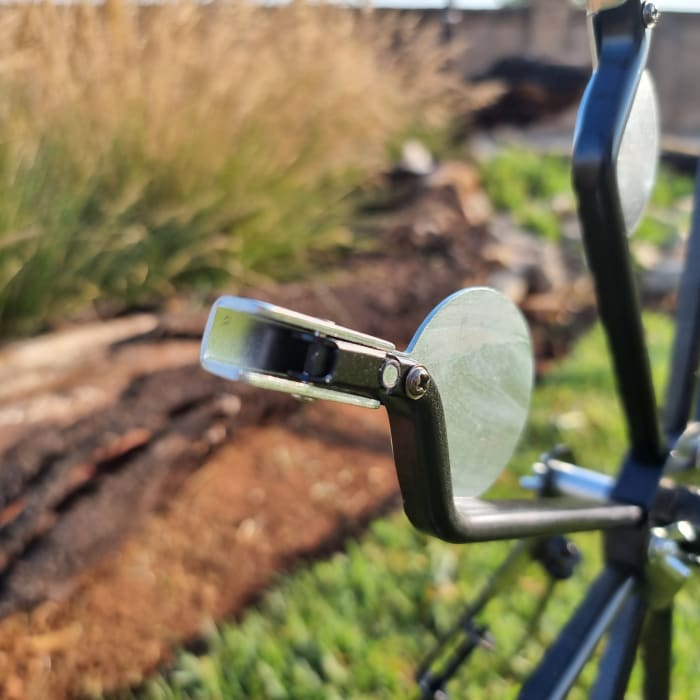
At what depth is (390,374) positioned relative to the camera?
1.94ft

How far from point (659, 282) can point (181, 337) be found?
11.0ft

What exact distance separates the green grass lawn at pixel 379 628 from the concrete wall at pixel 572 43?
33.7ft

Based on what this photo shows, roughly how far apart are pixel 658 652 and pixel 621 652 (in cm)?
17

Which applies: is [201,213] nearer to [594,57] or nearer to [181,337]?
[181,337]

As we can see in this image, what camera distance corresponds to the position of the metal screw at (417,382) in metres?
0.62

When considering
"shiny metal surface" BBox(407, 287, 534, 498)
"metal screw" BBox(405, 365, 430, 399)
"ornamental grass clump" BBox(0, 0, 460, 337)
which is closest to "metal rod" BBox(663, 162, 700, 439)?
"shiny metal surface" BBox(407, 287, 534, 498)

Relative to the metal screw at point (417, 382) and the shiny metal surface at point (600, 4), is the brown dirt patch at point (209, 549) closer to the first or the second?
the metal screw at point (417, 382)

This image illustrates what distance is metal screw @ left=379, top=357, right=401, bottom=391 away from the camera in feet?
1.91

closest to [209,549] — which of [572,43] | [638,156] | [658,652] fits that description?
[658,652]

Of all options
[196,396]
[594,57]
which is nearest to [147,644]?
[196,396]

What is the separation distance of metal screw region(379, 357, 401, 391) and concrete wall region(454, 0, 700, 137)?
11.3 meters

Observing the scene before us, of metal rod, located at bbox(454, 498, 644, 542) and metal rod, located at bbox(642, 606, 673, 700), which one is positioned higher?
metal rod, located at bbox(454, 498, 644, 542)

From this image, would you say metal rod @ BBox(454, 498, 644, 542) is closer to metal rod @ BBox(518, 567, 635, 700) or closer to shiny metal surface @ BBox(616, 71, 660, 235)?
metal rod @ BBox(518, 567, 635, 700)

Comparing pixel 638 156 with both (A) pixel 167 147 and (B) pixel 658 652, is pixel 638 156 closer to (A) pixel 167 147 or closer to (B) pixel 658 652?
(B) pixel 658 652
